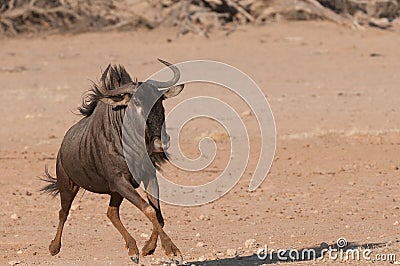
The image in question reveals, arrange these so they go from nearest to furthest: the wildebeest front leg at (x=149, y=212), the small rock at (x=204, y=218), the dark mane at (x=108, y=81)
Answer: the wildebeest front leg at (x=149, y=212), the dark mane at (x=108, y=81), the small rock at (x=204, y=218)

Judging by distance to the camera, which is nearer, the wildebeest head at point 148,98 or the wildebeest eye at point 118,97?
the wildebeest head at point 148,98

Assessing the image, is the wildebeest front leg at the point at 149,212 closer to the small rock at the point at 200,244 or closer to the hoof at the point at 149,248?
the hoof at the point at 149,248

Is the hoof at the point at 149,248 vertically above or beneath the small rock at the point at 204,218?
above

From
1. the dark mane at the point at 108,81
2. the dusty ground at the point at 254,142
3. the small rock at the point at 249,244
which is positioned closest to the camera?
the dark mane at the point at 108,81

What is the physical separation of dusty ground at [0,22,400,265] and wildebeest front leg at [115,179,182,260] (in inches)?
30.3

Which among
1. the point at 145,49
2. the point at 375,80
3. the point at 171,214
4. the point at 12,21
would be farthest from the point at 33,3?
the point at 171,214

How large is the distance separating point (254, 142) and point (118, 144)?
6.88 m

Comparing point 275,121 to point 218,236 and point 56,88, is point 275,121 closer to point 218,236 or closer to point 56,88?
point 56,88

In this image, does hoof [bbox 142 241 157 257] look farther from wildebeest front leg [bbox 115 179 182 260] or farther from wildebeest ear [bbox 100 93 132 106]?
wildebeest ear [bbox 100 93 132 106]

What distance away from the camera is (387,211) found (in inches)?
398

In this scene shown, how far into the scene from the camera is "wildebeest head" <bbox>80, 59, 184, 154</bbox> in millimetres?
6910

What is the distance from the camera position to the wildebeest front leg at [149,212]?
6887 millimetres

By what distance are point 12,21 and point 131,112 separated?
18.2m

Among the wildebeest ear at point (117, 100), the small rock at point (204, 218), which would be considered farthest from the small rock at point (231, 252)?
the small rock at point (204, 218)
